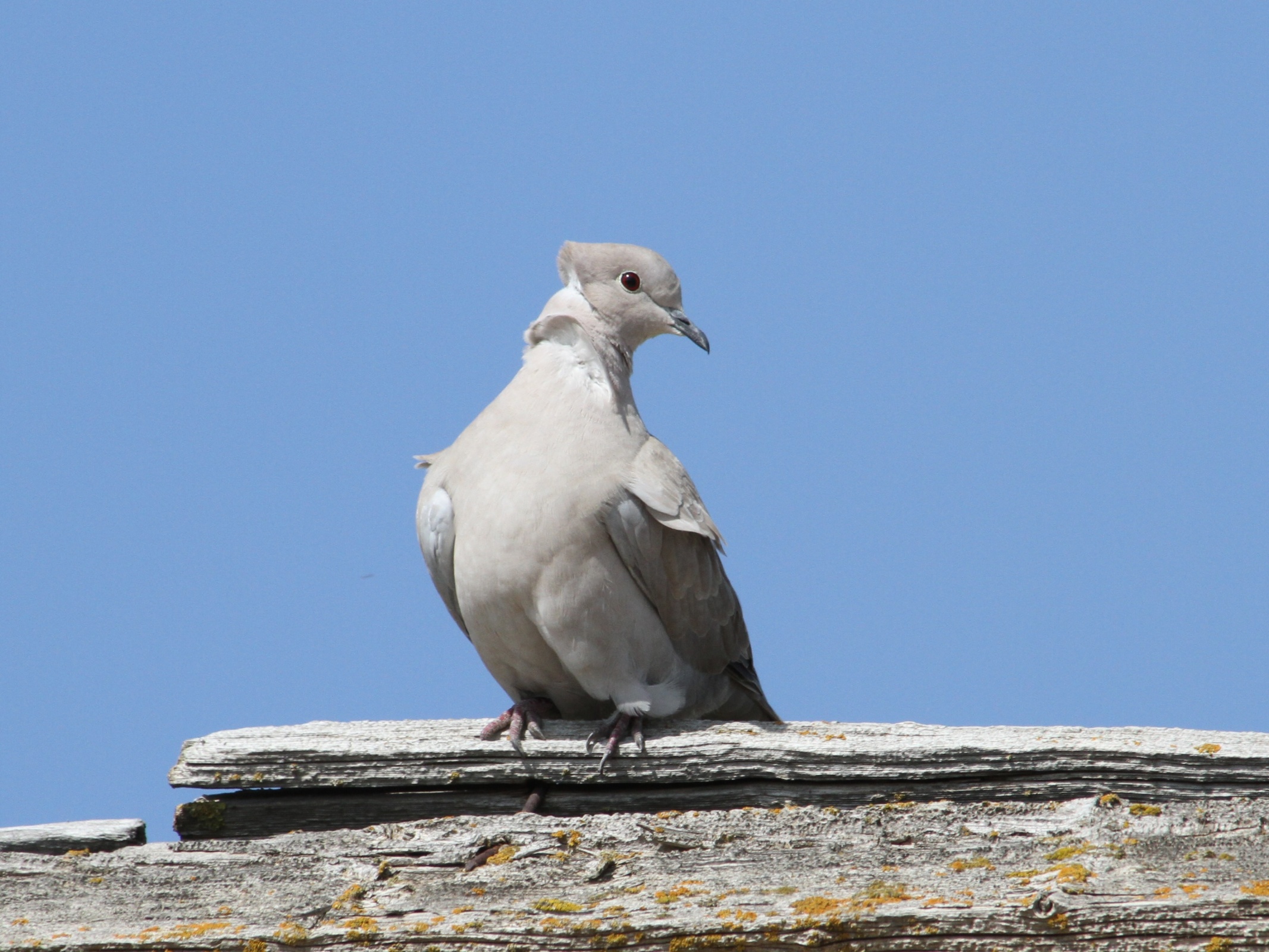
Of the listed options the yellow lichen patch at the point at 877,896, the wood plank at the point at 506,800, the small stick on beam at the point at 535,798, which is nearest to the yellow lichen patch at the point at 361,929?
the wood plank at the point at 506,800

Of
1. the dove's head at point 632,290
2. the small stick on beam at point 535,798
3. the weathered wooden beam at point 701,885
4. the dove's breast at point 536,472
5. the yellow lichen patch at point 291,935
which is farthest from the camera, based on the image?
the dove's head at point 632,290

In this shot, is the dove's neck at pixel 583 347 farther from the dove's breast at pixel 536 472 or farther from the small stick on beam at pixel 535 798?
the small stick on beam at pixel 535 798

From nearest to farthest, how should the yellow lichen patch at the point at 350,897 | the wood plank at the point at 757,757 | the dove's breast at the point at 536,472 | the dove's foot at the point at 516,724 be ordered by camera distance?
the yellow lichen patch at the point at 350,897
the wood plank at the point at 757,757
the dove's foot at the point at 516,724
the dove's breast at the point at 536,472

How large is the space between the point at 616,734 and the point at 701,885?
91 cm

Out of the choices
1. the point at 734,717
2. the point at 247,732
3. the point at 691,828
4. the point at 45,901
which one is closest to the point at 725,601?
the point at 734,717

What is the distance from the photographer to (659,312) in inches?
226

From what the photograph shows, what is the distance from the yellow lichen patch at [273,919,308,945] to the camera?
3.59m

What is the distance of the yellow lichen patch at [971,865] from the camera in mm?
3811

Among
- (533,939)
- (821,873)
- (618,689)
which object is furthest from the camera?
(618,689)

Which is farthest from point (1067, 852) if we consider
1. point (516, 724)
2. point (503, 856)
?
point (516, 724)

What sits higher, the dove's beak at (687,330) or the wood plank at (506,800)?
the dove's beak at (687,330)

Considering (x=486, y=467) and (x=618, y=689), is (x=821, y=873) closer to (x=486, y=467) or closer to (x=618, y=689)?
(x=618, y=689)

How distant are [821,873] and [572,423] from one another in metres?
2.17

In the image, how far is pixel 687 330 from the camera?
18.9 feet
